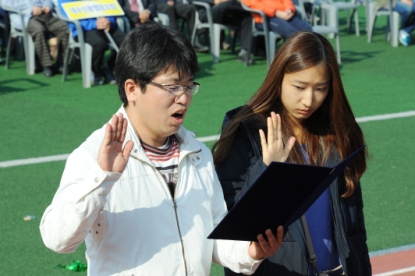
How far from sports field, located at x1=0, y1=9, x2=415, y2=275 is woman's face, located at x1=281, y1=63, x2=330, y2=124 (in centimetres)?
224

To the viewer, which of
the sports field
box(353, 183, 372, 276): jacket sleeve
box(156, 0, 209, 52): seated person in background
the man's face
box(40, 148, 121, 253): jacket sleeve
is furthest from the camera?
box(156, 0, 209, 52): seated person in background

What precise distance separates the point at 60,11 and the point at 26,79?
1314 mm

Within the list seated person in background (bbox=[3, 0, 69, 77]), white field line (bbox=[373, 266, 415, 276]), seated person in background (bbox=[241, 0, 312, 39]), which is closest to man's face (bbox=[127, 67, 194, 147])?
white field line (bbox=[373, 266, 415, 276])

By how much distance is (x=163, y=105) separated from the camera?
8.99 feet

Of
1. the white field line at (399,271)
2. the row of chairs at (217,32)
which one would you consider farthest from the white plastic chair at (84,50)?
the white field line at (399,271)

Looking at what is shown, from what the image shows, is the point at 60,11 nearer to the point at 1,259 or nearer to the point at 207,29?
the point at 207,29

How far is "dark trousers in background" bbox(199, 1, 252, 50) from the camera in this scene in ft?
45.0

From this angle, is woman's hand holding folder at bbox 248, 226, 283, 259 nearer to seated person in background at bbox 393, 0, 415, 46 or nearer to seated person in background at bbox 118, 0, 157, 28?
seated person in background at bbox 118, 0, 157, 28

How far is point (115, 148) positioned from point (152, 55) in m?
0.41

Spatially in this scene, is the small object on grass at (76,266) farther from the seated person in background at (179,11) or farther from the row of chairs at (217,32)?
the seated person in background at (179,11)

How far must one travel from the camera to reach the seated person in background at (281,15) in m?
13.0

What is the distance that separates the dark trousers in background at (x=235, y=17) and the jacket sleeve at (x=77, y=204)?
11.3m

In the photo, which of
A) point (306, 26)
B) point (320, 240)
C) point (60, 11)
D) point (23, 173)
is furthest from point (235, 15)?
point (320, 240)

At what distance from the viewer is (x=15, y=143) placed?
28.3 feet
